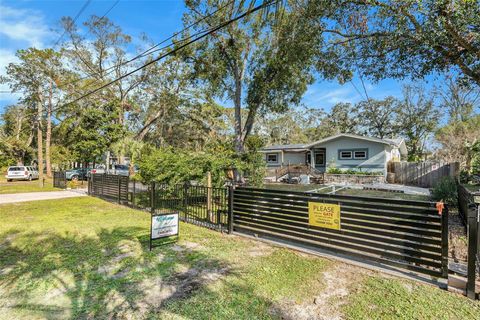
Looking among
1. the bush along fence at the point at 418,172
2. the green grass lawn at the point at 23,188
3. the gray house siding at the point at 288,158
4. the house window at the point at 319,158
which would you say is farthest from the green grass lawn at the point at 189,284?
the gray house siding at the point at 288,158

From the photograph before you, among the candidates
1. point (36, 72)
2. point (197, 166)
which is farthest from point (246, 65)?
point (36, 72)

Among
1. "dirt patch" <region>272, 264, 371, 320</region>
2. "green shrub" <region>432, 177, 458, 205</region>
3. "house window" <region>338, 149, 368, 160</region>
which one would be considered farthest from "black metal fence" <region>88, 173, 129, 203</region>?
"house window" <region>338, 149, 368, 160</region>

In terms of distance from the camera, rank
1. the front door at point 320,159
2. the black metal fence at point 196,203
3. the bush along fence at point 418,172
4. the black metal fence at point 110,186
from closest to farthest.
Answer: the black metal fence at point 196,203
the black metal fence at point 110,186
the bush along fence at point 418,172
the front door at point 320,159

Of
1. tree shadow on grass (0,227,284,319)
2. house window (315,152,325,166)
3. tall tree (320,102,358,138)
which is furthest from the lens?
tall tree (320,102,358,138)

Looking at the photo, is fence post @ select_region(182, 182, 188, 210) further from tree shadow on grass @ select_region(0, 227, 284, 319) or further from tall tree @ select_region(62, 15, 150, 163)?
tall tree @ select_region(62, 15, 150, 163)

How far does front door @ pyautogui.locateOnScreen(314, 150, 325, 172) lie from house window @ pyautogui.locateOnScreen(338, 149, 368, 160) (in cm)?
264

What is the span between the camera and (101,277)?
3818 mm

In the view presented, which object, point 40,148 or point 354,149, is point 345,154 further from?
point 40,148

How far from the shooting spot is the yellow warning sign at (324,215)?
4.45m

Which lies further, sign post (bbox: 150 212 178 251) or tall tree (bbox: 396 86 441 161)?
tall tree (bbox: 396 86 441 161)

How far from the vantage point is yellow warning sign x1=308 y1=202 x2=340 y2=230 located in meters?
4.45

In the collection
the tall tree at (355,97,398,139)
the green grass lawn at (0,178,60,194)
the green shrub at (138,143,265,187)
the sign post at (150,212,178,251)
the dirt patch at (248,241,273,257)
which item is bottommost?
the dirt patch at (248,241,273,257)

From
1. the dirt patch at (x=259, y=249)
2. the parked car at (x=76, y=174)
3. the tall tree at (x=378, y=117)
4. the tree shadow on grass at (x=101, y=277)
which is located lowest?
the tree shadow on grass at (x=101, y=277)

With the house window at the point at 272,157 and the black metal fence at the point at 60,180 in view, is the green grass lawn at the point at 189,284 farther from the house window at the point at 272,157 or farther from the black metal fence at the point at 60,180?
the house window at the point at 272,157
